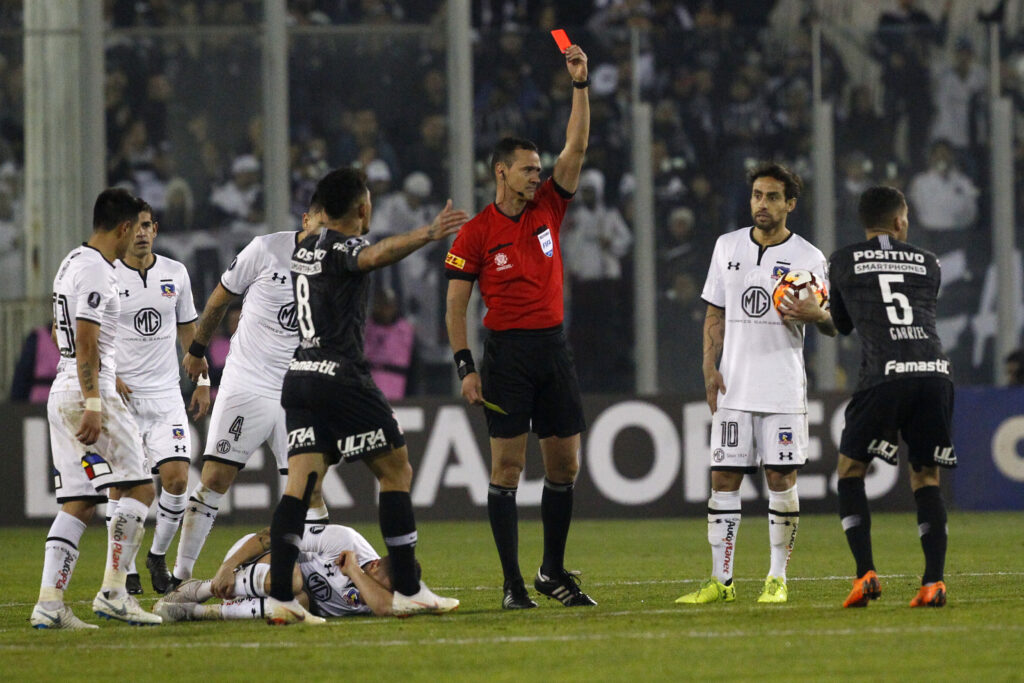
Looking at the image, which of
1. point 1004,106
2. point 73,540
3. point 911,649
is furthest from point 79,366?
point 1004,106

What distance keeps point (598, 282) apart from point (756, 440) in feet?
26.4

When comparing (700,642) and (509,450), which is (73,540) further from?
(700,642)

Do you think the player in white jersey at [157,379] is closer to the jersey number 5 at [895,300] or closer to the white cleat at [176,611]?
the white cleat at [176,611]

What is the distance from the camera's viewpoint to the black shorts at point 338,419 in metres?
7.00

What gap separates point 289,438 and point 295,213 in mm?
9418

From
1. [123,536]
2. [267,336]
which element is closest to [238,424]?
[267,336]

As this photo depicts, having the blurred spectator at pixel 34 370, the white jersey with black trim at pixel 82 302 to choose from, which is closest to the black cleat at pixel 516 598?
the white jersey with black trim at pixel 82 302

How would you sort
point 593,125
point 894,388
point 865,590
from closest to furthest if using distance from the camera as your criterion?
point 865,590 < point 894,388 < point 593,125

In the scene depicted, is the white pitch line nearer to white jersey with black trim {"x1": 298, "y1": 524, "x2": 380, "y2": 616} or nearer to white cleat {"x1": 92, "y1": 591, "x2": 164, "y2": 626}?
white cleat {"x1": 92, "y1": 591, "x2": 164, "y2": 626}

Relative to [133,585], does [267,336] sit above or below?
above

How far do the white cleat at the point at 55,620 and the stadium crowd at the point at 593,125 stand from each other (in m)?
8.65

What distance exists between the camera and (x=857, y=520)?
731cm

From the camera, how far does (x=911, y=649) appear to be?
5.93m

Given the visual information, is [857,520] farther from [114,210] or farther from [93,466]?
[114,210]
